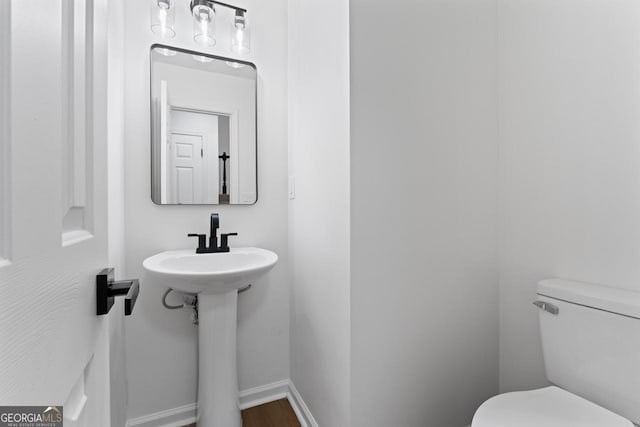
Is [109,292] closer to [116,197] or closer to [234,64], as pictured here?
[116,197]

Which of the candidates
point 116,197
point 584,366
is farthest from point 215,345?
point 584,366

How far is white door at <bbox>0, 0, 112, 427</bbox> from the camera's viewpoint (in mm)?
234

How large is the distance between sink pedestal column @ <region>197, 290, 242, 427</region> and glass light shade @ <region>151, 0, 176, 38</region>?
1278mm

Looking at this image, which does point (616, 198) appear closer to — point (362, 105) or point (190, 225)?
point (362, 105)

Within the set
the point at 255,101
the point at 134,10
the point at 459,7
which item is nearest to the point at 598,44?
the point at 459,7

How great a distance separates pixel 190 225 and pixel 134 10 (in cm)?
105

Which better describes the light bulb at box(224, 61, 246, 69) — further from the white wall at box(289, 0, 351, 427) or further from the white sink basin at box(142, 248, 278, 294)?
the white sink basin at box(142, 248, 278, 294)

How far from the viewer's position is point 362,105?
102 centimetres

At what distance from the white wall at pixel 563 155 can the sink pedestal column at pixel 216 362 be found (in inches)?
49.9

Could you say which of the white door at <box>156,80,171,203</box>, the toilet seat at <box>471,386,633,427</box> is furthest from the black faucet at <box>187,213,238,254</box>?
the toilet seat at <box>471,386,633,427</box>

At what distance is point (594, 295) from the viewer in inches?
35.9

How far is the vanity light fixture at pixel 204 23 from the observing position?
134cm

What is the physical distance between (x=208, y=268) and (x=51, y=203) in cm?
106

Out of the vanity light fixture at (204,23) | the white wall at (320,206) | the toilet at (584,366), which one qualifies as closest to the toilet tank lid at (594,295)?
the toilet at (584,366)
